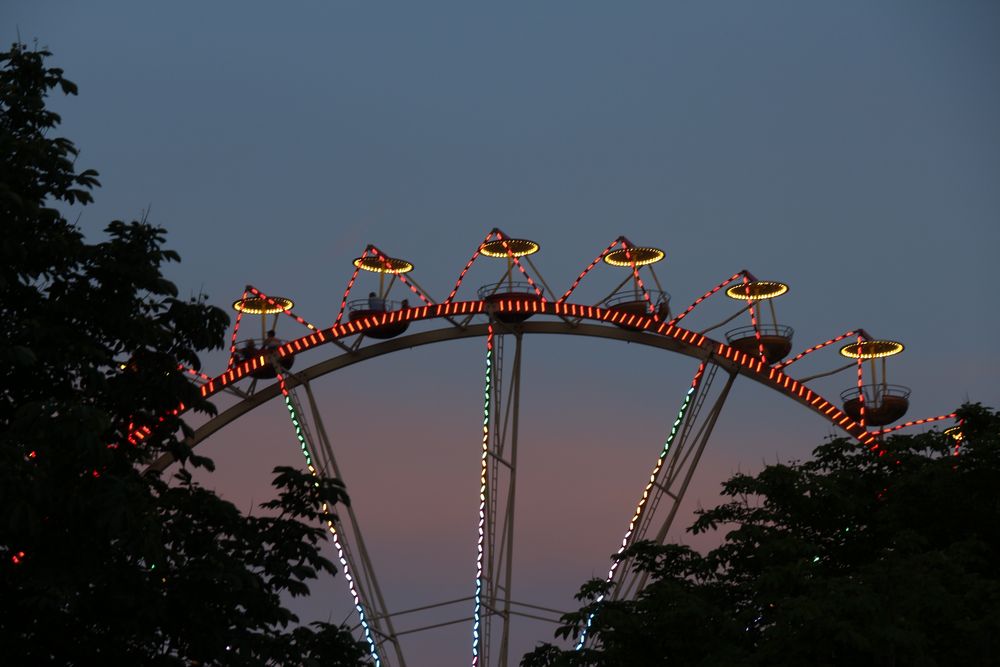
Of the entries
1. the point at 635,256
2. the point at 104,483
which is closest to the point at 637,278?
the point at 635,256

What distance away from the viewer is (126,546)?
40.4ft

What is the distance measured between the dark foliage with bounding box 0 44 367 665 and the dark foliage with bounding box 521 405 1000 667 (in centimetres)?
498

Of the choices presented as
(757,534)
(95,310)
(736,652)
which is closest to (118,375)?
(95,310)

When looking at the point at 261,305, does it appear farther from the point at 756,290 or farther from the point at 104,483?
the point at 104,483

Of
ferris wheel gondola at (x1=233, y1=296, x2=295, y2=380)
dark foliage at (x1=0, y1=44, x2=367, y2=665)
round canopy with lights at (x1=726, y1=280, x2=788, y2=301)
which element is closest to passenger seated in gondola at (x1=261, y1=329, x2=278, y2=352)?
ferris wheel gondola at (x1=233, y1=296, x2=295, y2=380)

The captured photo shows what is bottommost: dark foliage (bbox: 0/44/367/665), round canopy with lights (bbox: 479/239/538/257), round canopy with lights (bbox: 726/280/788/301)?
dark foliage (bbox: 0/44/367/665)

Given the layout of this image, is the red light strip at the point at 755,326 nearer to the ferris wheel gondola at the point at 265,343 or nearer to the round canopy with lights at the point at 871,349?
the round canopy with lights at the point at 871,349

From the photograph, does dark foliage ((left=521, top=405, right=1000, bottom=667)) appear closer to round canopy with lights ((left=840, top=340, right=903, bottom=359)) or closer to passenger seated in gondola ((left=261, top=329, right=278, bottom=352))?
round canopy with lights ((left=840, top=340, right=903, bottom=359))

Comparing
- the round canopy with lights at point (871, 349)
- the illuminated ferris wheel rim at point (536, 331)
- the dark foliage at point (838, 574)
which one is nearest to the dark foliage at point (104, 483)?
the dark foliage at point (838, 574)

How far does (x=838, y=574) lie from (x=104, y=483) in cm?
1184

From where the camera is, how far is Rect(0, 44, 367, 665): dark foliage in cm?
1199

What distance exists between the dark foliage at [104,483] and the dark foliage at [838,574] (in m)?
4.98

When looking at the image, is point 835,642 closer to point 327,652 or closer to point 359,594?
point 327,652

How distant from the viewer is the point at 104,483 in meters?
12.1
